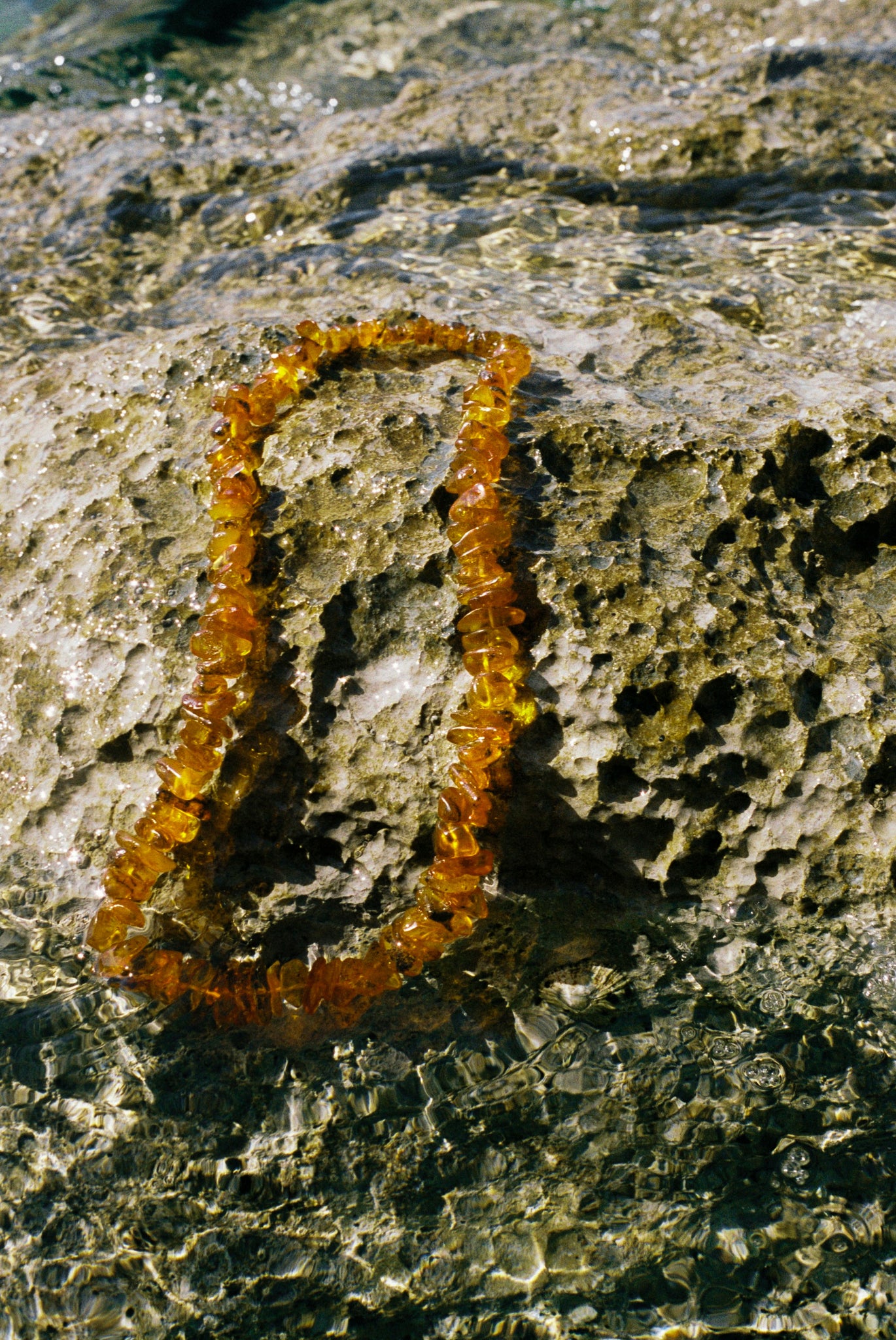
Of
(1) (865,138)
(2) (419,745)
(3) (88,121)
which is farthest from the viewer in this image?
(3) (88,121)

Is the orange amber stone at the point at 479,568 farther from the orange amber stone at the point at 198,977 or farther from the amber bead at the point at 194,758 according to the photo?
the orange amber stone at the point at 198,977

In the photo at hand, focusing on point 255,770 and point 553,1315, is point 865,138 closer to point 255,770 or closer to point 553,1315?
point 255,770

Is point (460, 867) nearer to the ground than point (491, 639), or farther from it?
nearer to the ground

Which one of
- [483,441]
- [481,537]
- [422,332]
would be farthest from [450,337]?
[481,537]

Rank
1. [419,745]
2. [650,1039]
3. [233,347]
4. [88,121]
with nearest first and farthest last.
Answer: [650,1039], [419,745], [233,347], [88,121]

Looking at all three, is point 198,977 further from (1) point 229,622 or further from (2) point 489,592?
(2) point 489,592

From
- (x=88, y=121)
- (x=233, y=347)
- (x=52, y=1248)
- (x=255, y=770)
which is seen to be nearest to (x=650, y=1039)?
(x=255, y=770)
